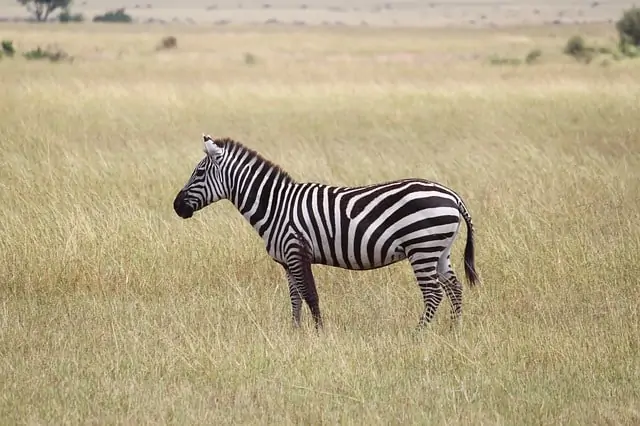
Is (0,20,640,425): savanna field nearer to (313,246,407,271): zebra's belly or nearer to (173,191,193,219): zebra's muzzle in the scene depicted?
(313,246,407,271): zebra's belly

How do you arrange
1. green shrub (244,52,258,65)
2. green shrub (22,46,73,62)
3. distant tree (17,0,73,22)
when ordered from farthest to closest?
distant tree (17,0,73,22) < green shrub (244,52,258,65) < green shrub (22,46,73,62)

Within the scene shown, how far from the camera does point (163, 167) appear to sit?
469 inches

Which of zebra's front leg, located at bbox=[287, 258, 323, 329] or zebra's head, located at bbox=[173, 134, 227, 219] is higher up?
zebra's head, located at bbox=[173, 134, 227, 219]

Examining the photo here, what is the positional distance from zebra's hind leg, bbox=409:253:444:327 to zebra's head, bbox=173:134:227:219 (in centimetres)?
137

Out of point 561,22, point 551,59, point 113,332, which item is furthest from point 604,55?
point 561,22

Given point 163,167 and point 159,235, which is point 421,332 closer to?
point 159,235

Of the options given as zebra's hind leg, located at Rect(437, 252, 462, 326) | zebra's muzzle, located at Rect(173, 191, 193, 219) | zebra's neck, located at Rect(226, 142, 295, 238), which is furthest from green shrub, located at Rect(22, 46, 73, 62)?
zebra's hind leg, located at Rect(437, 252, 462, 326)

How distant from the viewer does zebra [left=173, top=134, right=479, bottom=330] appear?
6.39 meters

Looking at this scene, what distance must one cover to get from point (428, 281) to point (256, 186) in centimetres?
126

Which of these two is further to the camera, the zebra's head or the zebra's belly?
the zebra's head

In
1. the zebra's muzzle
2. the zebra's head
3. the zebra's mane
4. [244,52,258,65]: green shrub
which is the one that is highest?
the zebra's mane

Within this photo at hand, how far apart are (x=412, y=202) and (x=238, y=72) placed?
1902cm

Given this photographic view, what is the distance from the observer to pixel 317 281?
7984 millimetres

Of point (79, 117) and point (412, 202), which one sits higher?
point (412, 202)
